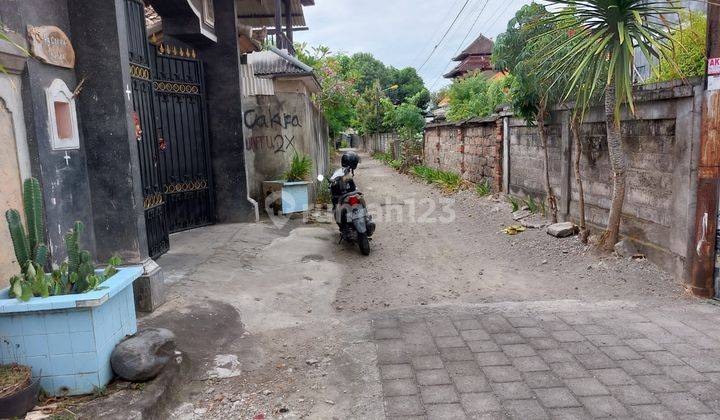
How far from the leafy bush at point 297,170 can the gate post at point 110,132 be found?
15.5ft

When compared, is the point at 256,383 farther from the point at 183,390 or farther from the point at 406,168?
the point at 406,168

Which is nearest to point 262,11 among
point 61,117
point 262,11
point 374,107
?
point 262,11

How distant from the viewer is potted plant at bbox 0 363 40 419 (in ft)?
8.26

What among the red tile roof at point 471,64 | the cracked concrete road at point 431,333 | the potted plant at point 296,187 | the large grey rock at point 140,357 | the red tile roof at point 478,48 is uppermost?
the red tile roof at point 478,48

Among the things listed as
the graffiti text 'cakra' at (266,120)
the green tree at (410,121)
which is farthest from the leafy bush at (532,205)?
the green tree at (410,121)

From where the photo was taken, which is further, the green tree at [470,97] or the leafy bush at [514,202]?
the green tree at [470,97]

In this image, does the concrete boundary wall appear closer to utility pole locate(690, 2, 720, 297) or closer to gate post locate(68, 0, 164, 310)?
utility pole locate(690, 2, 720, 297)

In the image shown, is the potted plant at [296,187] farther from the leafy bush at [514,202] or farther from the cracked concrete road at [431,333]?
the leafy bush at [514,202]

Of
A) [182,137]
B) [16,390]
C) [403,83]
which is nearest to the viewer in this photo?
[16,390]

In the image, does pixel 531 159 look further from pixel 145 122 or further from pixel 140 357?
pixel 140 357

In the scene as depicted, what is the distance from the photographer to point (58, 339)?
283 cm

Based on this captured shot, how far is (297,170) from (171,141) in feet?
8.35

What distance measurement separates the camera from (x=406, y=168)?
2053 cm

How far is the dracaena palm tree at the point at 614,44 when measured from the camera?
5070 mm
